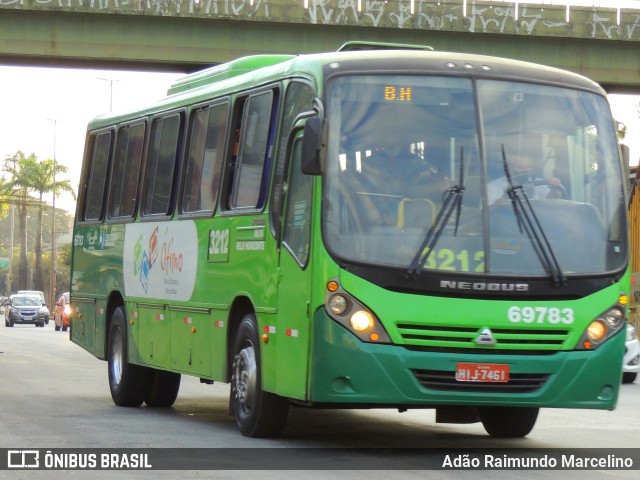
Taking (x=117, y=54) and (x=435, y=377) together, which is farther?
(x=117, y=54)

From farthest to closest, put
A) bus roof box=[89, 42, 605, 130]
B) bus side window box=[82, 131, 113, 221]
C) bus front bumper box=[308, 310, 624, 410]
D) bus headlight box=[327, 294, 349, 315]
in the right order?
bus side window box=[82, 131, 113, 221] → bus roof box=[89, 42, 605, 130] → bus headlight box=[327, 294, 349, 315] → bus front bumper box=[308, 310, 624, 410]

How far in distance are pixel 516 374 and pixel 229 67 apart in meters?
5.23

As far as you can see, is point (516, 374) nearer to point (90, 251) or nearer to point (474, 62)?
point (474, 62)

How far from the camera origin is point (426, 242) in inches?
447

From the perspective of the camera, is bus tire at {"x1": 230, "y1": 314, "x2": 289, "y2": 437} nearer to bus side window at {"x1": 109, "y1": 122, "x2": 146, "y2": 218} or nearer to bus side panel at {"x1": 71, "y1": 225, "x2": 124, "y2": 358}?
bus side window at {"x1": 109, "y1": 122, "x2": 146, "y2": 218}

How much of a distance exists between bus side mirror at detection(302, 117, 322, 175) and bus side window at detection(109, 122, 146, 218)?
587 centimetres

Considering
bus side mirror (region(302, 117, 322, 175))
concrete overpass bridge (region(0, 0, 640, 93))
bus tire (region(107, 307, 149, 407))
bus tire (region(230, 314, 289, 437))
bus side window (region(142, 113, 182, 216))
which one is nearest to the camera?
bus side mirror (region(302, 117, 322, 175))

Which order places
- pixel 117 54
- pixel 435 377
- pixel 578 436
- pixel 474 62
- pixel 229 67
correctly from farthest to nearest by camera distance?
pixel 117 54 < pixel 229 67 < pixel 578 436 < pixel 474 62 < pixel 435 377

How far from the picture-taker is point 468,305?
11297 millimetres

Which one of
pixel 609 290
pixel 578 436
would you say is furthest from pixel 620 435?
pixel 609 290

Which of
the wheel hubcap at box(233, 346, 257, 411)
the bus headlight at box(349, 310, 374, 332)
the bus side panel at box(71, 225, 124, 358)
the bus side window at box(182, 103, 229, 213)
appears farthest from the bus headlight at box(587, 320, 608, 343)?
the bus side panel at box(71, 225, 124, 358)

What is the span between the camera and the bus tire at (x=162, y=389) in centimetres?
1697

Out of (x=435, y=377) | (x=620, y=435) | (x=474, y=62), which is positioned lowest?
(x=620, y=435)

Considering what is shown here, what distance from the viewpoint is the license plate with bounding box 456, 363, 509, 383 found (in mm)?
11242
